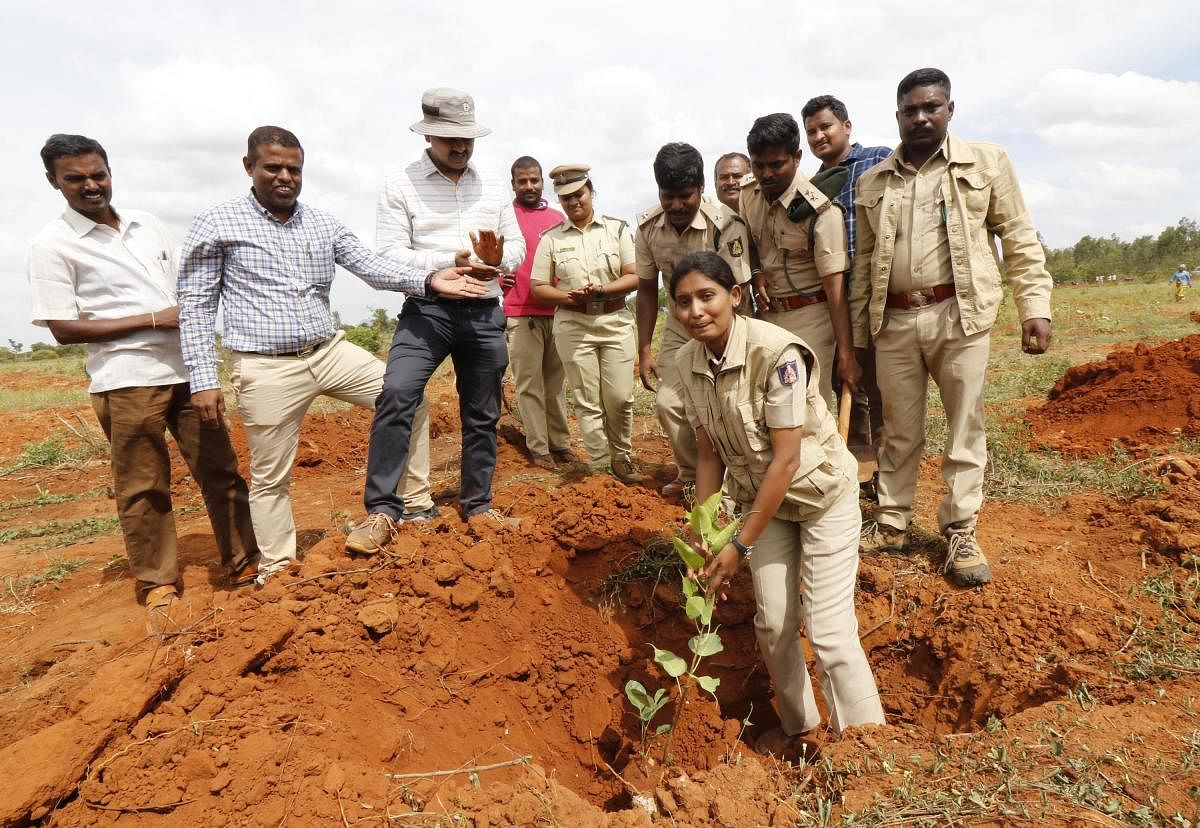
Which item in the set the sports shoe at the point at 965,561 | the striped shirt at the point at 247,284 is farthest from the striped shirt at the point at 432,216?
the sports shoe at the point at 965,561

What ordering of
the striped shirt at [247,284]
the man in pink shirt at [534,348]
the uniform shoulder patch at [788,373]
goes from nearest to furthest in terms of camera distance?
1. the uniform shoulder patch at [788,373]
2. the striped shirt at [247,284]
3. the man in pink shirt at [534,348]

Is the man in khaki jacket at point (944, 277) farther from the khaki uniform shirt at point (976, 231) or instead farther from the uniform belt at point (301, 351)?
the uniform belt at point (301, 351)

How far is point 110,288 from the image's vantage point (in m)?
3.36

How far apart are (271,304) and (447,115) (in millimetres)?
1275

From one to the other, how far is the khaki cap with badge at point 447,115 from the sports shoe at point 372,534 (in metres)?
1.93

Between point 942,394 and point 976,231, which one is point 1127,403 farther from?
point 976,231

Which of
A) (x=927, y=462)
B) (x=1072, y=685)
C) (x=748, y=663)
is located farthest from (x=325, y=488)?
(x=1072, y=685)

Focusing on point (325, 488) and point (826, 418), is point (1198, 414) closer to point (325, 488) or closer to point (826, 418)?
point (826, 418)

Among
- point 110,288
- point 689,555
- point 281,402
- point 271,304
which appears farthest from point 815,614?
point 110,288

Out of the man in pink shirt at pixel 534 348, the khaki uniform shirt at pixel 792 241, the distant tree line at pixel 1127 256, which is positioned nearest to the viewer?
the khaki uniform shirt at pixel 792 241

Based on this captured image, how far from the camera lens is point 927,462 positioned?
5148mm

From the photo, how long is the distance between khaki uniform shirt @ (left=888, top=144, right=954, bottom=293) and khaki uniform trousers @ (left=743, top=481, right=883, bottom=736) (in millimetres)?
1114

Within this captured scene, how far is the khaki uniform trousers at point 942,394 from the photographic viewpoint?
320 centimetres

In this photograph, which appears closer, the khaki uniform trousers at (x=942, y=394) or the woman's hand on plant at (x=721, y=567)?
the woman's hand on plant at (x=721, y=567)
